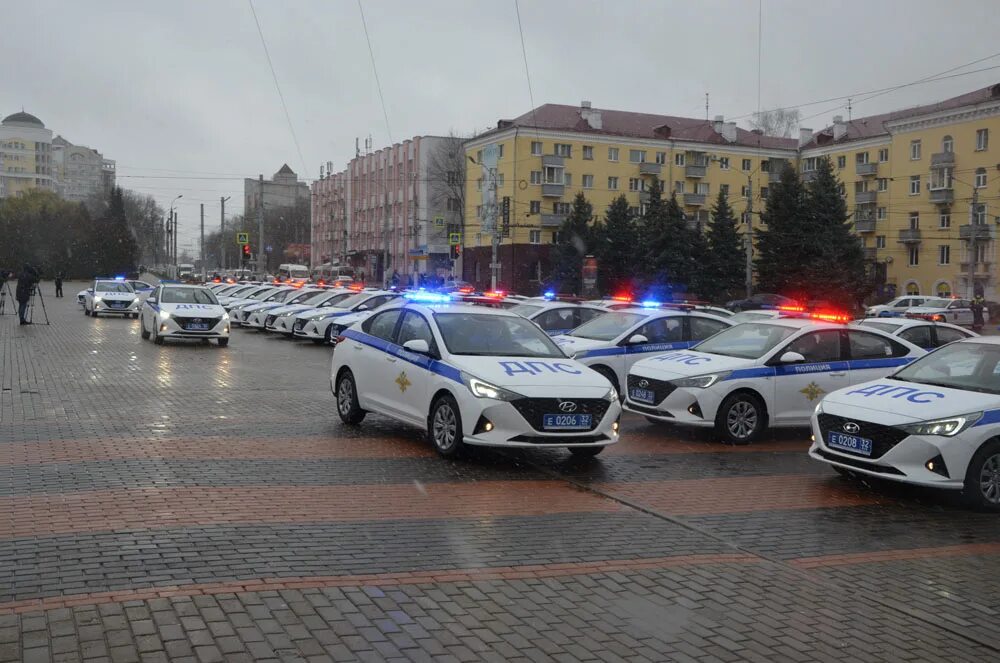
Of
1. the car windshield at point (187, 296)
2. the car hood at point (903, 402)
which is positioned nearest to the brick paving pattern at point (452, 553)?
the car hood at point (903, 402)

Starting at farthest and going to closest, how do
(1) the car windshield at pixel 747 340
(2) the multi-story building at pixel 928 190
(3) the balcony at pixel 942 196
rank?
(3) the balcony at pixel 942 196, (2) the multi-story building at pixel 928 190, (1) the car windshield at pixel 747 340

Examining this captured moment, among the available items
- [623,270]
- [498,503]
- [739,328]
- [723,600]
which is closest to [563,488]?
[498,503]

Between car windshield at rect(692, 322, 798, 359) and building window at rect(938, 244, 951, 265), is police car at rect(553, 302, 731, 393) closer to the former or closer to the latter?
car windshield at rect(692, 322, 798, 359)

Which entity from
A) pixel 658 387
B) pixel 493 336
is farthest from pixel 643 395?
pixel 493 336

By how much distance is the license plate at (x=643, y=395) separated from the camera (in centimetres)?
1239

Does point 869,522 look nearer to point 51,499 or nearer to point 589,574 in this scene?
point 589,574

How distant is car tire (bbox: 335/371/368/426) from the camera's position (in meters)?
12.2

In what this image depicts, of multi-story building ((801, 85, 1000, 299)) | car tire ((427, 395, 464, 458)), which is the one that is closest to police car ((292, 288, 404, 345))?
car tire ((427, 395, 464, 458))

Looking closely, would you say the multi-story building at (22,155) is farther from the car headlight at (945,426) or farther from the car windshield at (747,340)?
the car headlight at (945,426)

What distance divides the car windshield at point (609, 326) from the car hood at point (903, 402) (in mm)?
6123

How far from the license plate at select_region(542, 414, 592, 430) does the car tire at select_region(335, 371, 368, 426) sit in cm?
326

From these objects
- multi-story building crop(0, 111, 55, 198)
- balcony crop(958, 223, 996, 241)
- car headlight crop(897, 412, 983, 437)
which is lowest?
car headlight crop(897, 412, 983, 437)

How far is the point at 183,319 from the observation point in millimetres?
24469

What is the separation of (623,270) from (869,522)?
5964 centimetres
